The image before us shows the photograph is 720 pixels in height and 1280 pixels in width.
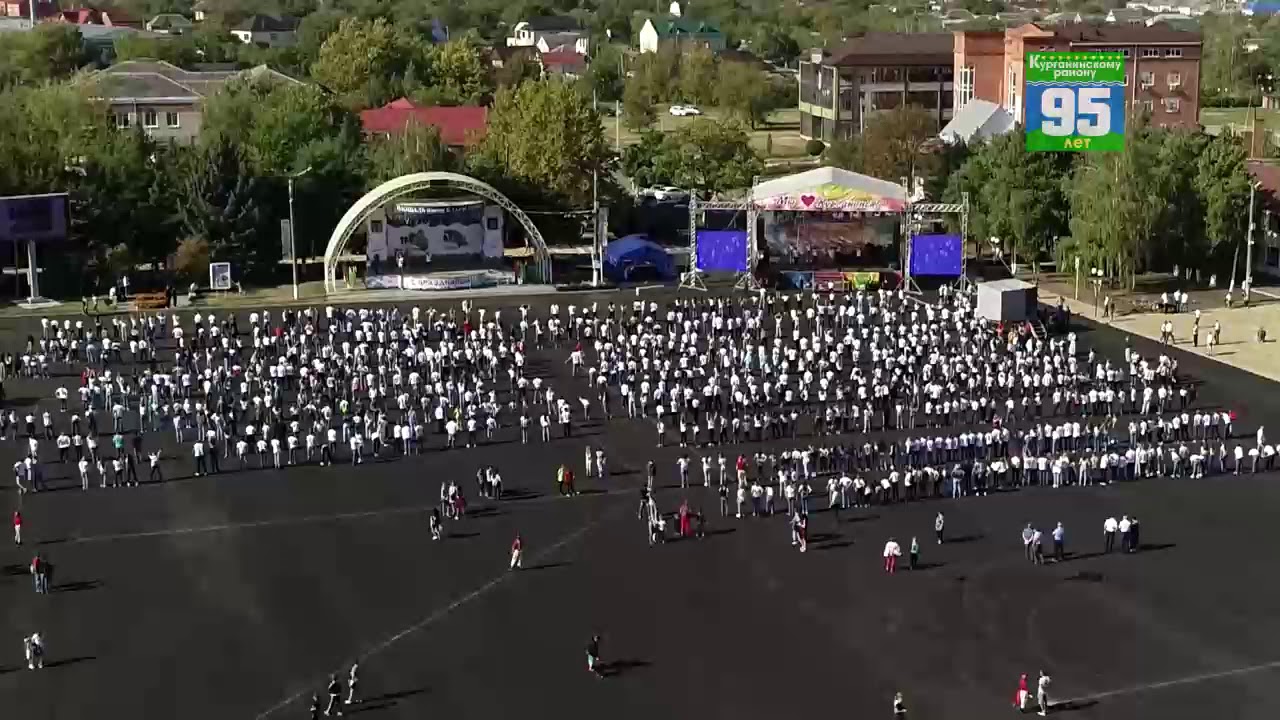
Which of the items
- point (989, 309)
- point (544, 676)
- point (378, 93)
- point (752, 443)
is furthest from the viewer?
point (378, 93)

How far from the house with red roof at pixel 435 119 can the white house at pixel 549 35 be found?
206ft

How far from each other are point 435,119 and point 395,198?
26078mm

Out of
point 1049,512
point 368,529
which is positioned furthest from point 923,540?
point 368,529

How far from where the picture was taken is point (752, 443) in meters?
39.8

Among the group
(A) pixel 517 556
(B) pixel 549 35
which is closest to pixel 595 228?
(A) pixel 517 556

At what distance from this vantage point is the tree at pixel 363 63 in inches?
4181

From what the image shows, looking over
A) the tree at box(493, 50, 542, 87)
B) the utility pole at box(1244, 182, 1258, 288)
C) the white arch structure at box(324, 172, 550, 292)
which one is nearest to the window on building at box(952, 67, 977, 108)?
the tree at box(493, 50, 542, 87)

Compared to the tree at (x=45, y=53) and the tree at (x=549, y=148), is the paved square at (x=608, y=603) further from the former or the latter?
the tree at (x=45, y=53)

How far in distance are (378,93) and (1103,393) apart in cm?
7231

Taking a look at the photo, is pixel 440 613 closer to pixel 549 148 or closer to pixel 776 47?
pixel 549 148

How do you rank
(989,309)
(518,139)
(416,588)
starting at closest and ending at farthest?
(416,588) → (989,309) → (518,139)

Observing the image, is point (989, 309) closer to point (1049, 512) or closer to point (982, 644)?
point (1049, 512)

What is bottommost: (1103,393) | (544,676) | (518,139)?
(544,676)

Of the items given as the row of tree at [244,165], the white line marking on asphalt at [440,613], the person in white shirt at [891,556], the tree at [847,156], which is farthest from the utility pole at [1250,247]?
the white line marking on asphalt at [440,613]
